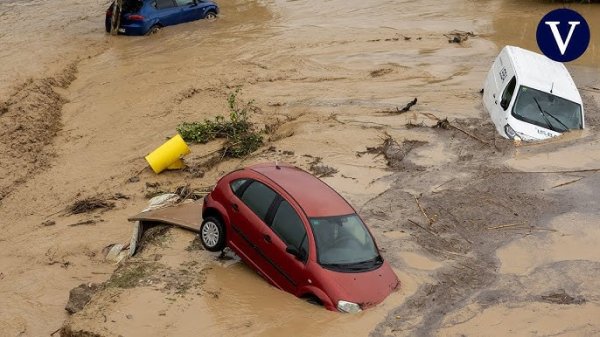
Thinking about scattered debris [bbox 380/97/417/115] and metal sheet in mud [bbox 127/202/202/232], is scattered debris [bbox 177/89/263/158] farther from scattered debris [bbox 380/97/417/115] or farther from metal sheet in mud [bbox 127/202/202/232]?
scattered debris [bbox 380/97/417/115]

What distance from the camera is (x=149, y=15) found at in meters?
22.8

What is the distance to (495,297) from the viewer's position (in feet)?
32.1

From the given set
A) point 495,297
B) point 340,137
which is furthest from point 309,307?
point 340,137

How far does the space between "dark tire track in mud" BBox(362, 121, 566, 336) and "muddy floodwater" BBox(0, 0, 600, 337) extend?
0.10 feet

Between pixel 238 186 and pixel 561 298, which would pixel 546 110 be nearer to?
pixel 561 298

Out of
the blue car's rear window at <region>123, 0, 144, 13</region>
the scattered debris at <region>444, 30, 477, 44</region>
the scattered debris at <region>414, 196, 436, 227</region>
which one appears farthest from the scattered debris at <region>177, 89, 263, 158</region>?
the scattered debris at <region>444, 30, 477, 44</region>

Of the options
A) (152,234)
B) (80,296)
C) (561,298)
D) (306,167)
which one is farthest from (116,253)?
(561,298)

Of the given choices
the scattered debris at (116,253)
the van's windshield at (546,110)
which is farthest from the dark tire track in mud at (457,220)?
the scattered debris at (116,253)

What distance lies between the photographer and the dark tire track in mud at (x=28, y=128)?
14734mm

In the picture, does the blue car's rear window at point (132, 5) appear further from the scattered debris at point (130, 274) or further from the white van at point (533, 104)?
the scattered debris at point (130, 274)

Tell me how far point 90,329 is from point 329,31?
16.3m

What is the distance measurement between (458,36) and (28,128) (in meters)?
12.2

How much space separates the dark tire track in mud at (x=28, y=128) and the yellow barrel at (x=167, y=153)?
233cm

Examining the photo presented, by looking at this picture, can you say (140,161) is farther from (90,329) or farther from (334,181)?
(90,329)
